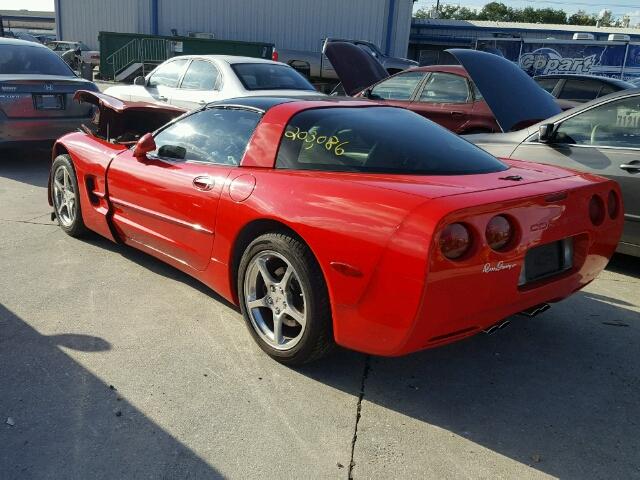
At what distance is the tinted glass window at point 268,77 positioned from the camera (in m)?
8.02

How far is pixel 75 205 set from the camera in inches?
193

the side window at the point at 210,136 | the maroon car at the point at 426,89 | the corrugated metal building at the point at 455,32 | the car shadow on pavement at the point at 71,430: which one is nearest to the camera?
the car shadow on pavement at the point at 71,430

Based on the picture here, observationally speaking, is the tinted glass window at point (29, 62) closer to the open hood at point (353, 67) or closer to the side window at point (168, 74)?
the side window at point (168, 74)

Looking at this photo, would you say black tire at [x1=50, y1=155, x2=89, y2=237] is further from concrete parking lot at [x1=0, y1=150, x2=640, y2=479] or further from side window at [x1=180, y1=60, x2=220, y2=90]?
side window at [x1=180, y1=60, x2=220, y2=90]

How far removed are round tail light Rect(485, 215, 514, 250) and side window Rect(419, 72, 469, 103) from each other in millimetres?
5150

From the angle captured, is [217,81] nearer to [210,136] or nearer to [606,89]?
[210,136]

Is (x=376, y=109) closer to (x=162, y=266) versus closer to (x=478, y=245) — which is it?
(x=478, y=245)

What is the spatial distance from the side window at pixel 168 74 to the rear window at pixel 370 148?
5888 millimetres

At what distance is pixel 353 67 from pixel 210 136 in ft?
18.1

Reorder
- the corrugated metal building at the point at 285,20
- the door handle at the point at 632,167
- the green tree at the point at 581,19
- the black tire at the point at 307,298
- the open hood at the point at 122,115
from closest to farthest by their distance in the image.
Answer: the black tire at the point at 307,298 → the door handle at the point at 632,167 → the open hood at the point at 122,115 → the corrugated metal building at the point at 285,20 → the green tree at the point at 581,19

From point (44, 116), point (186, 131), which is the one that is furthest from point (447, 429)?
point (44, 116)

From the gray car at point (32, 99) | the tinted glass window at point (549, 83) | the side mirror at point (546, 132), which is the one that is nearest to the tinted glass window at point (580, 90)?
the tinted glass window at point (549, 83)

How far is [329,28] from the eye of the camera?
97.7 ft

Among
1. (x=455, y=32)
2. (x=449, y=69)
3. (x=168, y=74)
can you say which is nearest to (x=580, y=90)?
(x=449, y=69)
